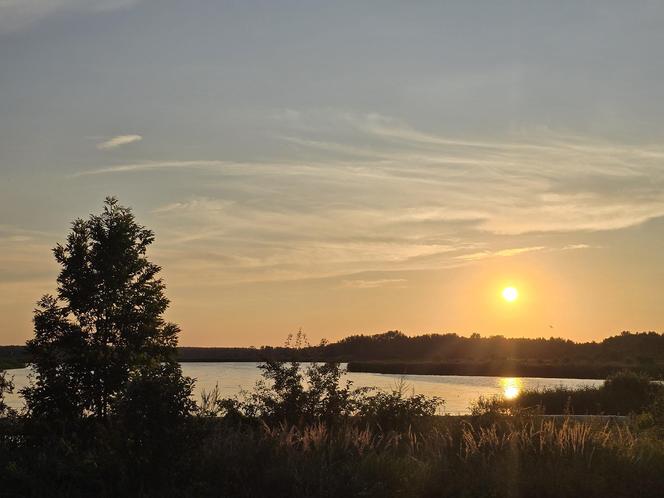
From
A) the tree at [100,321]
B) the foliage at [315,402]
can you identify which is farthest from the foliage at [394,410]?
the tree at [100,321]

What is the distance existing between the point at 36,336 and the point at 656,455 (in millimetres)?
20864

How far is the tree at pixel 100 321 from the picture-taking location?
89.6 ft

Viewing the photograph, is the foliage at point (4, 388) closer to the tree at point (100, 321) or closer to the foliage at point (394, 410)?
the tree at point (100, 321)

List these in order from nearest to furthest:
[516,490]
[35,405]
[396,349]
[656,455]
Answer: [516,490] < [656,455] < [35,405] < [396,349]

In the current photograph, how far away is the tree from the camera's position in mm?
27297

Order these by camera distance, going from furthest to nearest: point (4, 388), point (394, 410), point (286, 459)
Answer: point (394, 410) < point (4, 388) < point (286, 459)

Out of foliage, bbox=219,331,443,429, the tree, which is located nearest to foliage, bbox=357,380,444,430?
foliage, bbox=219,331,443,429

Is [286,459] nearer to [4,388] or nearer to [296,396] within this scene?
[296,396]

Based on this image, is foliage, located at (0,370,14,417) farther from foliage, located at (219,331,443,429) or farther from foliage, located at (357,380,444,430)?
foliage, located at (357,380,444,430)

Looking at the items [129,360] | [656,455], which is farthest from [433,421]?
[129,360]

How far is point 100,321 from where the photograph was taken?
29047 millimetres

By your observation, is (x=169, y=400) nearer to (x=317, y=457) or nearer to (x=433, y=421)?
(x=317, y=457)

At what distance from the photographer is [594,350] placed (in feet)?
383

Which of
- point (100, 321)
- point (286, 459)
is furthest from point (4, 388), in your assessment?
point (286, 459)
